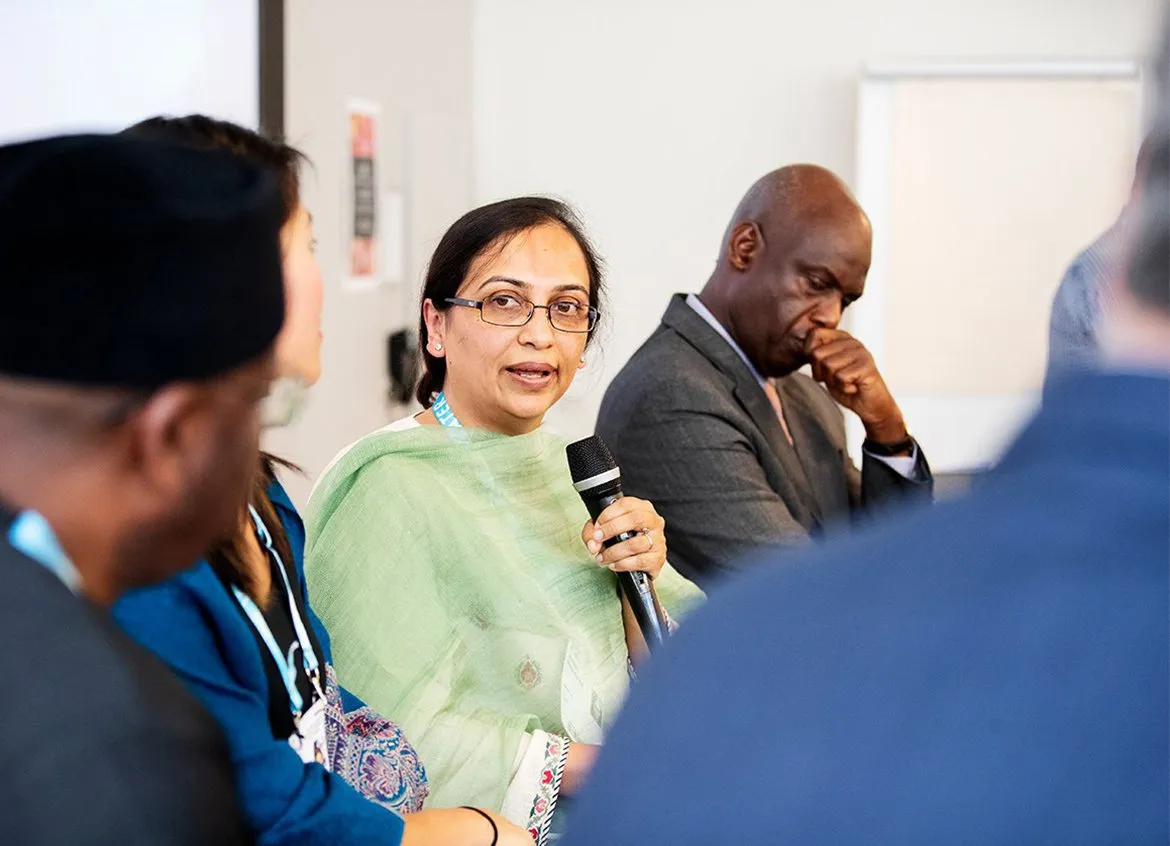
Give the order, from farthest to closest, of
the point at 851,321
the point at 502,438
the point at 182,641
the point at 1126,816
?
1. the point at 851,321
2. the point at 502,438
3. the point at 182,641
4. the point at 1126,816

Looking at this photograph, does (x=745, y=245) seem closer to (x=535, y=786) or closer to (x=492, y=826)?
(x=535, y=786)

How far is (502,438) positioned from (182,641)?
2.96 feet

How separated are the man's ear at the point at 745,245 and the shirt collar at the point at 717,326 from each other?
114mm

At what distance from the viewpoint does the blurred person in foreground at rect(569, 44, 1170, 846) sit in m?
0.47

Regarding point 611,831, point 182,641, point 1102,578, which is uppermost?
point 1102,578

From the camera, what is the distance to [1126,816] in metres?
0.46

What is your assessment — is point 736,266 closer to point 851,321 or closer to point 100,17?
point 100,17

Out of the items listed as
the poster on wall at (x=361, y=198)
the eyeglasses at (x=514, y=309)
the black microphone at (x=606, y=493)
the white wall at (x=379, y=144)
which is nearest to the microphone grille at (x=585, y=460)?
the black microphone at (x=606, y=493)

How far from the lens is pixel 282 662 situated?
143cm

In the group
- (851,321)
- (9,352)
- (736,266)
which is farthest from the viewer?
(851,321)

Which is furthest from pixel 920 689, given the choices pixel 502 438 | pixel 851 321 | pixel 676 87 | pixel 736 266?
pixel 676 87

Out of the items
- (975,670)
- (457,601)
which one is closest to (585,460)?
(457,601)

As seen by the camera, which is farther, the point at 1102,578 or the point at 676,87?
the point at 676,87

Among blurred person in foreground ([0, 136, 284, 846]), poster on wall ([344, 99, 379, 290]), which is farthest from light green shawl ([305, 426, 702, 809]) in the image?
poster on wall ([344, 99, 379, 290])
